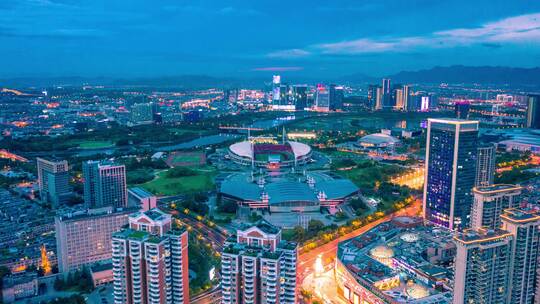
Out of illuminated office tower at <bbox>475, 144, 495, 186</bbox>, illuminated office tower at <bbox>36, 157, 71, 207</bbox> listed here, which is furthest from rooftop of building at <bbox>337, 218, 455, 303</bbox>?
illuminated office tower at <bbox>36, 157, 71, 207</bbox>

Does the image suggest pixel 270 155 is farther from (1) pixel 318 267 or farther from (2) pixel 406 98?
(2) pixel 406 98

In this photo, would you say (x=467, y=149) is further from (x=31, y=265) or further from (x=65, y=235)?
(x=31, y=265)

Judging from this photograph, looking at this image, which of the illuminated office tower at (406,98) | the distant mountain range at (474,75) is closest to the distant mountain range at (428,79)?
the distant mountain range at (474,75)

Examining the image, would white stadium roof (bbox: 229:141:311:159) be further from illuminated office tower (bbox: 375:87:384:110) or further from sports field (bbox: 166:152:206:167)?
illuminated office tower (bbox: 375:87:384:110)

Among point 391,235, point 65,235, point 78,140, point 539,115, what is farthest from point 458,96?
point 65,235

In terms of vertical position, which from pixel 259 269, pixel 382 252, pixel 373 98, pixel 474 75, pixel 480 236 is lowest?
pixel 382 252

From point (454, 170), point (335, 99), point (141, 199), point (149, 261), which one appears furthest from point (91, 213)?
point (335, 99)
